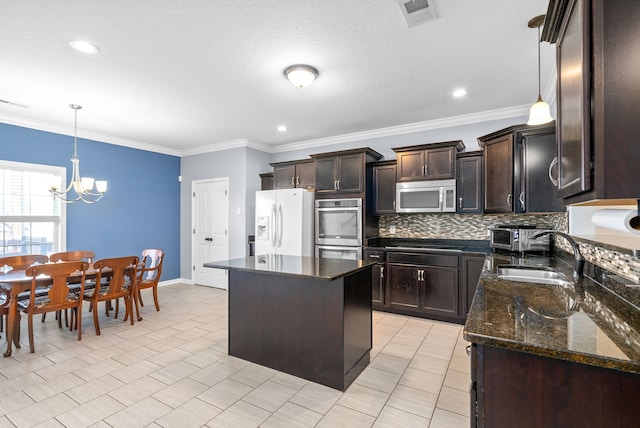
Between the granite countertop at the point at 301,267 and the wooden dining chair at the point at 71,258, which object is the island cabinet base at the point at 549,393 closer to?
the granite countertop at the point at 301,267

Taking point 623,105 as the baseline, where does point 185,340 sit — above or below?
below

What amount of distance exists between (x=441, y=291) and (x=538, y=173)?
1.69 metres

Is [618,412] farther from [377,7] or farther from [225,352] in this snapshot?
[225,352]

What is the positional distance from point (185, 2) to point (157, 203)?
4.64 metres

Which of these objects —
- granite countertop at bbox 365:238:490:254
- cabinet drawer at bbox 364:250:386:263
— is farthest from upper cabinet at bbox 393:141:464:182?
cabinet drawer at bbox 364:250:386:263

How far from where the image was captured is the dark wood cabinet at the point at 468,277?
3686 mm

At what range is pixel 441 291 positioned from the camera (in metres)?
3.87

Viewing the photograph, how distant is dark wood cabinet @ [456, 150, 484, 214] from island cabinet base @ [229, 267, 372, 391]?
76.2 inches

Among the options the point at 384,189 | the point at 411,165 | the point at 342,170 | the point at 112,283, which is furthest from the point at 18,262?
the point at 411,165

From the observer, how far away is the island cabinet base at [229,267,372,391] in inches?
94.3

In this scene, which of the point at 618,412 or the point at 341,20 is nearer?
the point at 618,412

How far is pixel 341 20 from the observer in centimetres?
223

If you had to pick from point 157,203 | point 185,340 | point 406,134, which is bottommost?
point 185,340

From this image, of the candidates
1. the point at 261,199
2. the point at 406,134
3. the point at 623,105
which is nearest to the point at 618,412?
the point at 623,105
